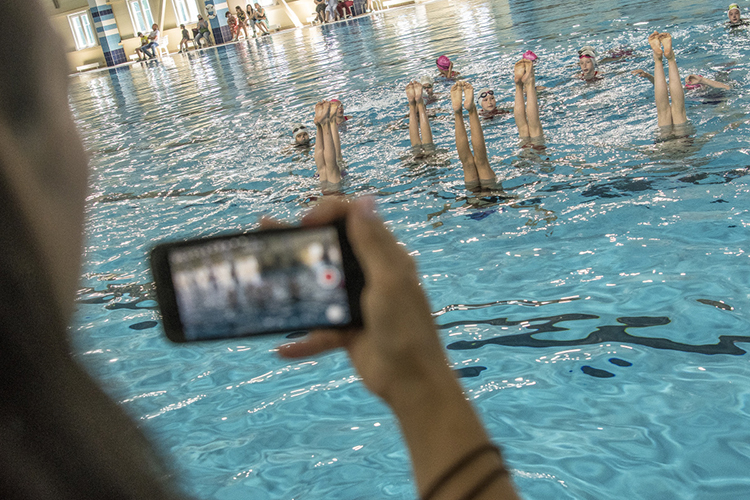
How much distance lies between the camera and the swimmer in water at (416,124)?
670cm

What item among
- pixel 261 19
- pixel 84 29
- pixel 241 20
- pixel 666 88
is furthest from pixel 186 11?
pixel 666 88

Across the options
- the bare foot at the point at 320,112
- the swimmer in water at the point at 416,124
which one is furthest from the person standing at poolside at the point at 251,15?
the bare foot at the point at 320,112

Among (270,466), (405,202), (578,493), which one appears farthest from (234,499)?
(405,202)

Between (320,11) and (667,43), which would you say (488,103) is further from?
(320,11)

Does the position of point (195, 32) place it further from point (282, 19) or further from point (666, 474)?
point (666, 474)

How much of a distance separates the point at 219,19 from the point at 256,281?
3446 centimetres

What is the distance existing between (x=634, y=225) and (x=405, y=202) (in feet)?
6.56

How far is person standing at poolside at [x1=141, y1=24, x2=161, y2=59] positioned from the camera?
101 ft

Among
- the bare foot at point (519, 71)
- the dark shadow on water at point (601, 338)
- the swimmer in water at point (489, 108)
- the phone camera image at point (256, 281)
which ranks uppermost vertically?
the phone camera image at point (256, 281)

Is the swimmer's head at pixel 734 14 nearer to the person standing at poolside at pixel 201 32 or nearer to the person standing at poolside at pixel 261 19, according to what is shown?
the person standing at poolside at pixel 261 19

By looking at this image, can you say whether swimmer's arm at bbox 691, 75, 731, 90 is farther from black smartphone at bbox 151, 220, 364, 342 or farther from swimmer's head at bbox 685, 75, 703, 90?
black smartphone at bbox 151, 220, 364, 342

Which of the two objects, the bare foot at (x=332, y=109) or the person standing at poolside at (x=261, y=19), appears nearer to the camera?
the bare foot at (x=332, y=109)

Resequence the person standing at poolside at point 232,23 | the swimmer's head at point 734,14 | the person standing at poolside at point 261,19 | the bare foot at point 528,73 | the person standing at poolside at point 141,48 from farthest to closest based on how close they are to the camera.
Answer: the person standing at poolside at point 232,23, the person standing at poolside at point 261,19, the person standing at poolside at point 141,48, the swimmer's head at point 734,14, the bare foot at point 528,73

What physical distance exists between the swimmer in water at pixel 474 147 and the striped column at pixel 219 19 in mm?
29685
